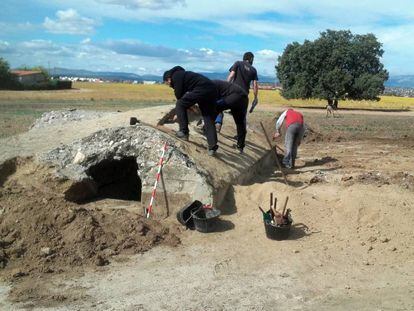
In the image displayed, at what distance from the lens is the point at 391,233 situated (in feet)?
23.8

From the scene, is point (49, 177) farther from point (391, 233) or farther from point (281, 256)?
point (391, 233)

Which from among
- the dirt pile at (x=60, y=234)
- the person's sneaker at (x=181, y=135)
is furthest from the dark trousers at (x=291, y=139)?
the dirt pile at (x=60, y=234)

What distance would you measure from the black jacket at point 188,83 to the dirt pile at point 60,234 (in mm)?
2237

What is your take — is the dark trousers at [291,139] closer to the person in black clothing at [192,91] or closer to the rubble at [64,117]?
the person in black clothing at [192,91]

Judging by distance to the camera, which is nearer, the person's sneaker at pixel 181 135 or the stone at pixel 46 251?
the stone at pixel 46 251

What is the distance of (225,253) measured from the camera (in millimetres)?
6883

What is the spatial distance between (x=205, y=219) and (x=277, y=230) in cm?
105

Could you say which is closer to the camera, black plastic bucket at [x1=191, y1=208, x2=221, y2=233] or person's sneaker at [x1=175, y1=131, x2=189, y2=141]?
black plastic bucket at [x1=191, y1=208, x2=221, y2=233]

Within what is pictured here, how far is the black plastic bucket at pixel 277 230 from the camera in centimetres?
721

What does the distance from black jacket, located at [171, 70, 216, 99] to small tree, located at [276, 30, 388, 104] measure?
44124mm

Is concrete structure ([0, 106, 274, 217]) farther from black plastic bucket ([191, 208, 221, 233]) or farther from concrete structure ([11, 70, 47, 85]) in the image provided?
concrete structure ([11, 70, 47, 85])

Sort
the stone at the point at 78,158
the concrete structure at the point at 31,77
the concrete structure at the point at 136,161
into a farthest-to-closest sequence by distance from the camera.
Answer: the concrete structure at the point at 31,77 → the stone at the point at 78,158 → the concrete structure at the point at 136,161

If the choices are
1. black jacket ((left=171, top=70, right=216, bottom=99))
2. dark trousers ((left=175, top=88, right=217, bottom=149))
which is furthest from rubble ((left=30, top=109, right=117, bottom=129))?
black jacket ((left=171, top=70, right=216, bottom=99))

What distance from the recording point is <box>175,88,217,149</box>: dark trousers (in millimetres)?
8734
